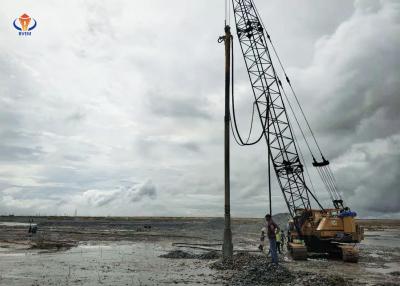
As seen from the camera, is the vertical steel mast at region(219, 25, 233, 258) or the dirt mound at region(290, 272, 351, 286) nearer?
the dirt mound at region(290, 272, 351, 286)

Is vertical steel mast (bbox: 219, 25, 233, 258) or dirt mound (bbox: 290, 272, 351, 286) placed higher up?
vertical steel mast (bbox: 219, 25, 233, 258)

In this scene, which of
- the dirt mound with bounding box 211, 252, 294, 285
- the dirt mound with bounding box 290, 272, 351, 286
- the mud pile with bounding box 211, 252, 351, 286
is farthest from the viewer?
the dirt mound with bounding box 211, 252, 294, 285

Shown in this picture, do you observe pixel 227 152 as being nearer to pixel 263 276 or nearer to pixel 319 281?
pixel 263 276

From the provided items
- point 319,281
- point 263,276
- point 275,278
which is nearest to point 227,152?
point 263,276

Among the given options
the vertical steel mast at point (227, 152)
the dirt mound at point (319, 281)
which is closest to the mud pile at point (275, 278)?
the dirt mound at point (319, 281)

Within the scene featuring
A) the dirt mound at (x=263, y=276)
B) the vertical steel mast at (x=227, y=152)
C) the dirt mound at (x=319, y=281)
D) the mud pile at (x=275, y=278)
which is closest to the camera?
the dirt mound at (x=319, y=281)

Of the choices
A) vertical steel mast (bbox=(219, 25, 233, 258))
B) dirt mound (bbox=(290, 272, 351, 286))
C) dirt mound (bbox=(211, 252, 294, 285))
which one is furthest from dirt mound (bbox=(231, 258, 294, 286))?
vertical steel mast (bbox=(219, 25, 233, 258))

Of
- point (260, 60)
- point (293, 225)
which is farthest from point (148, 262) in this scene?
point (260, 60)

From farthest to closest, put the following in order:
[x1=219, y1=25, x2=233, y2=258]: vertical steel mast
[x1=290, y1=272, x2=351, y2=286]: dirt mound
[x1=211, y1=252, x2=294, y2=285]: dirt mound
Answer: [x1=219, y1=25, x2=233, y2=258]: vertical steel mast → [x1=211, y1=252, x2=294, y2=285]: dirt mound → [x1=290, y1=272, x2=351, y2=286]: dirt mound

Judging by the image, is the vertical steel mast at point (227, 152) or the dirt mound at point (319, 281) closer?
the dirt mound at point (319, 281)

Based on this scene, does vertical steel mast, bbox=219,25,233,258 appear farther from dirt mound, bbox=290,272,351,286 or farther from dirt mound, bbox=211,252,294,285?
dirt mound, bbox=290,272,351,286

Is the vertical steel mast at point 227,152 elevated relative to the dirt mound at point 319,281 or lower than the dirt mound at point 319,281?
elevated

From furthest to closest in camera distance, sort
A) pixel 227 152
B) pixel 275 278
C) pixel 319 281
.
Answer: pixel 227 152
pixel 275 278
pixel 319 281

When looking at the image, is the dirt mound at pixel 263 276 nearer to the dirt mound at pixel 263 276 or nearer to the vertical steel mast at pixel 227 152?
the dirt mound at pixel 263 276
